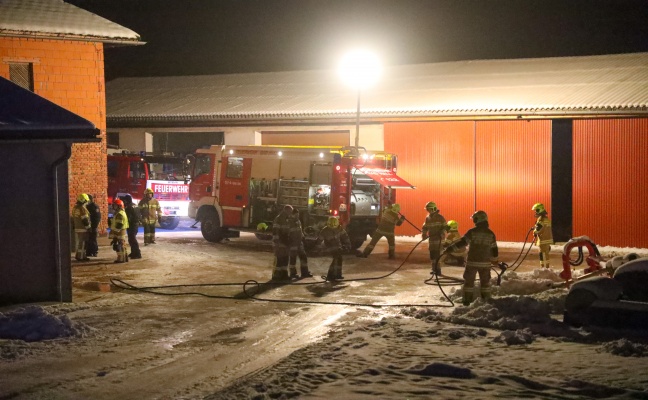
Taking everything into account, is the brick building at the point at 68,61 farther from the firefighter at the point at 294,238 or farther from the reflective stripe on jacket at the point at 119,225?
the firefighter at the point at 294,238

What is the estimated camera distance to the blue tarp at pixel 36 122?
12.1 meters

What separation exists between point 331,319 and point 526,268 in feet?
25.7

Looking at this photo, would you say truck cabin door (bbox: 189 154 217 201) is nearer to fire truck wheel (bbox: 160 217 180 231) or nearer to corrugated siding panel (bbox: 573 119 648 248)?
fire truck wheel (bbox: 160 217 180 231)

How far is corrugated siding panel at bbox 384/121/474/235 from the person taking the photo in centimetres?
2545

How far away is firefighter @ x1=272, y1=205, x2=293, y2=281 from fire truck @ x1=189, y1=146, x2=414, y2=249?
11.3ft

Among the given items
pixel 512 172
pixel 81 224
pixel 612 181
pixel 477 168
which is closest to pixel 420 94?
pixel 477 168

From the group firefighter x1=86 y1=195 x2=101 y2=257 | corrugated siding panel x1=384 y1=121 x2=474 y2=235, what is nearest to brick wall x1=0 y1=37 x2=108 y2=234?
firefighter x1=86 y1=195 x2=101 y2=257

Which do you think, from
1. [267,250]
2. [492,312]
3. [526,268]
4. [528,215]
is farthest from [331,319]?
[528,215]

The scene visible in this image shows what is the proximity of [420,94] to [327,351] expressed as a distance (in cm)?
2013

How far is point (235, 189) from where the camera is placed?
75.3 feet

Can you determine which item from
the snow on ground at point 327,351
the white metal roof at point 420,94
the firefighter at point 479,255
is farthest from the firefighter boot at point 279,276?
the white metal roof at point 420,94

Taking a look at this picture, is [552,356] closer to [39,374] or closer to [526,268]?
[39,374]

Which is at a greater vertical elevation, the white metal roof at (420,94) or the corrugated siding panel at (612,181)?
the white metal roof at (420,94)

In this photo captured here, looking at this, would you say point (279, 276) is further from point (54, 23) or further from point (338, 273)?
point (54, 23)
